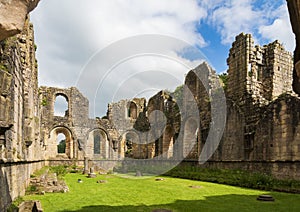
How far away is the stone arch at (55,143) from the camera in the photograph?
2595cm

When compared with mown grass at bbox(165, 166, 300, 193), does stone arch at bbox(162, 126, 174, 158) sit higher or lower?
higher

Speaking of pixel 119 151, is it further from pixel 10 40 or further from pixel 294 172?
pixel 10 40

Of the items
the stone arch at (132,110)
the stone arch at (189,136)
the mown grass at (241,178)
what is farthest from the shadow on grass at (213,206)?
the stone arch at (132,110)

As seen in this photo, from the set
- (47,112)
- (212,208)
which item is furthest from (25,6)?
(47,112)

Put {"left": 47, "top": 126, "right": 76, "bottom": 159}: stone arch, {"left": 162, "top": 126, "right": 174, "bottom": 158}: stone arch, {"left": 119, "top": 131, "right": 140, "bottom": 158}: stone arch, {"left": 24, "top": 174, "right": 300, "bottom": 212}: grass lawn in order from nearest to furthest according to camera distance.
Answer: {"left": 24, "top": 174, "right": 300, "bottom": 212}: grass lawn → {"left": 162, "top": 126, "right": 174, "bottom": 158}: stone arch → {"left": 47, "top": 126, "right": 76, "bottom": 159}: stone arch → {"left": 119, "top": 131, "right": 140, "bottom": 158}: stone arch

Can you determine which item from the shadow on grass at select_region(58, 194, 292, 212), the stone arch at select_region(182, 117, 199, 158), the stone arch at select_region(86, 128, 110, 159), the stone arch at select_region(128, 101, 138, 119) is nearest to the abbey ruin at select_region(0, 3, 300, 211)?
the stone arch at select_region(182, 117, 199, 158)

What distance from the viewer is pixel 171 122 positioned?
22.8 metres

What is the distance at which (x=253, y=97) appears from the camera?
14.6m

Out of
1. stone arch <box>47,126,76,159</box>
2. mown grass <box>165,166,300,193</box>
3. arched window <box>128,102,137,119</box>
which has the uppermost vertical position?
arched window <box>128,102,137,119</box>

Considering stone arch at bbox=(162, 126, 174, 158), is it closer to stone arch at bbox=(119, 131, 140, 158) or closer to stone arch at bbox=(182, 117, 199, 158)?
stone arch at bbox=(182, 117, 199, 158)

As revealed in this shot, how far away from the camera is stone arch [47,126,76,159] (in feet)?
85.1

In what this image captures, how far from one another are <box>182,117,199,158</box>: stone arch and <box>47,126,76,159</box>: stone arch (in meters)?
11.5

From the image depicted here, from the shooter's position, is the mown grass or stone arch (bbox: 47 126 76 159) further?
stone arch (bbox: 47 126 76 159)

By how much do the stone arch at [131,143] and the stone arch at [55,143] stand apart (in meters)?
5.10
